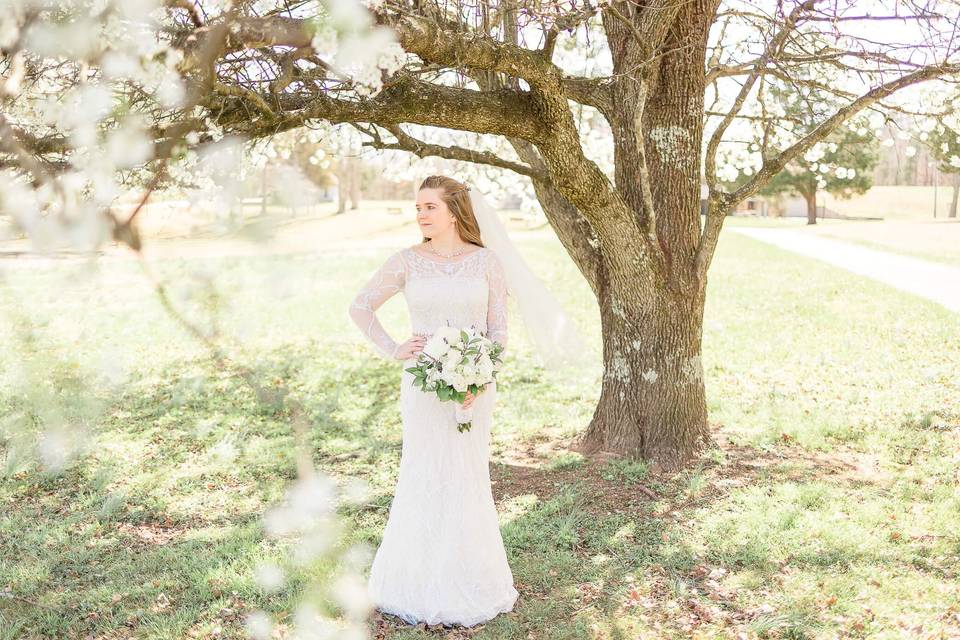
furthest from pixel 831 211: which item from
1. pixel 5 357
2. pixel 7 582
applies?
pixel 7 582

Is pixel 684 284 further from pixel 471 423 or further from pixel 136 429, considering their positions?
pixel 136 429

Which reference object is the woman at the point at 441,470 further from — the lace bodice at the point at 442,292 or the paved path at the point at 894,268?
the paved path at the point at 894,268

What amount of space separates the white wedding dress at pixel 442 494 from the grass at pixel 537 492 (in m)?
0.16

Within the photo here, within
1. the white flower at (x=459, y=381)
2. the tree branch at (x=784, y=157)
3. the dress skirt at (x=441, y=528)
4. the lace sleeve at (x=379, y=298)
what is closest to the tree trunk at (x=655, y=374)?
the tree branch at (x=784, y=157)

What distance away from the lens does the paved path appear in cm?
1648

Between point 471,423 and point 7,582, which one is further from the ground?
point 471,423

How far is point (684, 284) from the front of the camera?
6332 millimetres

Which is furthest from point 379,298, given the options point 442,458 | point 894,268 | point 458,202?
point 894,268

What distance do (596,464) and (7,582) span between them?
4.22m

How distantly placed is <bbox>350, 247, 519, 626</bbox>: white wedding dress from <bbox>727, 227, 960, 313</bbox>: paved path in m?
12.6

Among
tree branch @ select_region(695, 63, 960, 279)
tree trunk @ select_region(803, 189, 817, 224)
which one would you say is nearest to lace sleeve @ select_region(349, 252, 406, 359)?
tree branch @ select_region(695, 63, 960, 279)

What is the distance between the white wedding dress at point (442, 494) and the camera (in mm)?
Answer: 4348

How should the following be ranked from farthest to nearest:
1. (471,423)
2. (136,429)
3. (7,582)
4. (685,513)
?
(136,429)
(685,513)
(7,582)
(471,423)

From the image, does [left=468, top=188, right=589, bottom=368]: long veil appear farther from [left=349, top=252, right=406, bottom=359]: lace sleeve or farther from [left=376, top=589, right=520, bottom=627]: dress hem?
[left=376, top=589, right=520, bottom=627]: dress hem
